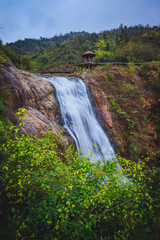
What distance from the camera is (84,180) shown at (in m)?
3.03

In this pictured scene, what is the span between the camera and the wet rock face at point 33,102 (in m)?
6.54

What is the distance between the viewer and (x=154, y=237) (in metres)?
2.55

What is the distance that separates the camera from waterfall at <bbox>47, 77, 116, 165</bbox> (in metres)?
10.3

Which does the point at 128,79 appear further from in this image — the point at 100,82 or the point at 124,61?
the point at 124,61

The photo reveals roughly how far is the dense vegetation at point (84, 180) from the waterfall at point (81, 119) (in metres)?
2.73

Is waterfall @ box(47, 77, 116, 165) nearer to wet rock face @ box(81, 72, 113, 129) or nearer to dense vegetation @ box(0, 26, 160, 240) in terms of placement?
wet rock face @ box(81, 72, 113, 129)

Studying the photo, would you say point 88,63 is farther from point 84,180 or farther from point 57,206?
point 57,206

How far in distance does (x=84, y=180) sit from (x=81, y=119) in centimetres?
897

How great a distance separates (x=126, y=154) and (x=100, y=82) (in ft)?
32.4

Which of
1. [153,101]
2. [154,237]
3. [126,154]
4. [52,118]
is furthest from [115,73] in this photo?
[154,237]

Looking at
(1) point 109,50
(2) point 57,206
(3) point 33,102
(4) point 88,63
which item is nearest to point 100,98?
(3) point 33,102

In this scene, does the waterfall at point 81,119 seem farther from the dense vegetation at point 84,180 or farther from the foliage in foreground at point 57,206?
the foliage in foreground at point 57,206

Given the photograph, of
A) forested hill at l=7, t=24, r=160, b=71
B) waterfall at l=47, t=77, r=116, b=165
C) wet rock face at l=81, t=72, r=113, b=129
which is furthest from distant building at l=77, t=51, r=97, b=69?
waterfall at l=47, t=77, r=116, b=165

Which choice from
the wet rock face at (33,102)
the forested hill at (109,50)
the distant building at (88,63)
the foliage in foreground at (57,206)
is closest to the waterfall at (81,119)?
the wet rock face at (33,102)
